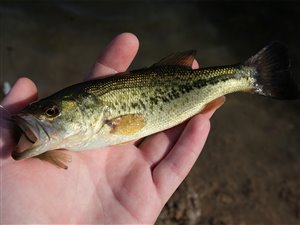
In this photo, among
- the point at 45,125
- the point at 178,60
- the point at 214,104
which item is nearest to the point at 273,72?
the point at 214,104

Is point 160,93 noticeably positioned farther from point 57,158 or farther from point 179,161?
point 57,158

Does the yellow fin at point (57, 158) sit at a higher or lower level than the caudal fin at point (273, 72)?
higher

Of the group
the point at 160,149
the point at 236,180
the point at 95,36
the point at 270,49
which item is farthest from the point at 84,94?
the point at 95,36

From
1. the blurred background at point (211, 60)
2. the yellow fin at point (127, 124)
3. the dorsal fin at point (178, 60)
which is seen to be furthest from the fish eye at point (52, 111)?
the blurred background at point (211, 60)

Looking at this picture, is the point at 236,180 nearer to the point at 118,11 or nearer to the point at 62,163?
the point at 62,163

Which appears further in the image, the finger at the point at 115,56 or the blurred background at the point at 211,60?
the blurred background at the point at 211,60

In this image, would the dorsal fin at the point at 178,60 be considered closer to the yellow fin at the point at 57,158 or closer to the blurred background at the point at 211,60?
the yellow fin at the point at 57,158

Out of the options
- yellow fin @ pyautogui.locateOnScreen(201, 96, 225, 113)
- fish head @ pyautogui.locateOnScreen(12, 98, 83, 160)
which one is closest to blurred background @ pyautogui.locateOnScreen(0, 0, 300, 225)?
yellow fin @ pyautogui.locateOnScreen(201, 96, 225, 113)
